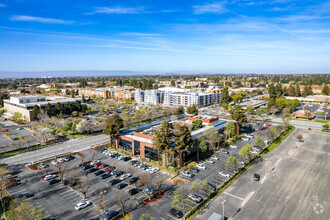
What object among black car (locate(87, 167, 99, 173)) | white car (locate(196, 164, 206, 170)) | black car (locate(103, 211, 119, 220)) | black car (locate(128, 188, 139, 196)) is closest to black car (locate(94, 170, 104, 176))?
black car (locate(87, 167, 99, 173))

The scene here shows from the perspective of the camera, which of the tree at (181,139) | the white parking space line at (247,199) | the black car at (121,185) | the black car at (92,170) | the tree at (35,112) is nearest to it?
the white parking space line at (247,199)

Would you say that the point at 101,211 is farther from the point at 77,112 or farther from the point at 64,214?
the point at 77,112

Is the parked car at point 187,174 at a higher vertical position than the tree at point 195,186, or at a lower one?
lower

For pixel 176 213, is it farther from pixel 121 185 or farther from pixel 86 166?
pixel 86 166

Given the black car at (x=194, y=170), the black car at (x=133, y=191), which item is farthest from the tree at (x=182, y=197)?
the black car at (x=194, y=170)

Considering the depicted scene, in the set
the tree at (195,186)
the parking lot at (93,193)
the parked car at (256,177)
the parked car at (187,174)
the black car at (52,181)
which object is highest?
the tree at (195,186)

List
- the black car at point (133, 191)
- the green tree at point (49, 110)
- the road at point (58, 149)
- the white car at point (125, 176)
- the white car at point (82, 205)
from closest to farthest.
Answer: the white car at point (82, 205)
the black car at point (133, 191)
the white car at point (125, 176)
the road at point (58, 149)
the green tree at point (49, 110)

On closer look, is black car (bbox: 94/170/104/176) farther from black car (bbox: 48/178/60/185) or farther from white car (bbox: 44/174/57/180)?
white car (bbox: 44/174/57/180)

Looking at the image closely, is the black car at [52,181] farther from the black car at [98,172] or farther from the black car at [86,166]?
the black car at [98,172]

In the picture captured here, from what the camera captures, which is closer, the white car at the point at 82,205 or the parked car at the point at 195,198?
the white car at the point at 82,205

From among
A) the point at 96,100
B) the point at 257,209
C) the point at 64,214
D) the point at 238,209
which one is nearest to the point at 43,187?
the point at 64,214
